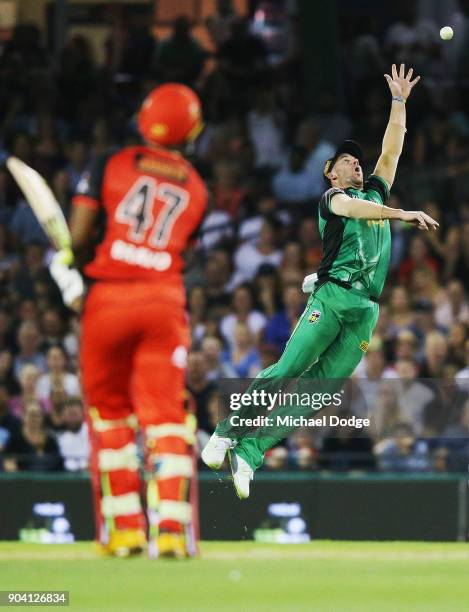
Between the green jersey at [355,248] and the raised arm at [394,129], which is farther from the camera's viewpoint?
the raised arm at [394,129]

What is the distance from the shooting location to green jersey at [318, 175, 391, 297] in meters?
10.9

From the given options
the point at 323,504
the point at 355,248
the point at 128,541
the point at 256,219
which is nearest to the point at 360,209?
the point at 355,248

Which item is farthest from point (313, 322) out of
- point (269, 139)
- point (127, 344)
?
point (269, 139)

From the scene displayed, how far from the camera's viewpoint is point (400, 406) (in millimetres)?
13586

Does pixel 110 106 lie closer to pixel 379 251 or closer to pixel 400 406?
pixel 400 406

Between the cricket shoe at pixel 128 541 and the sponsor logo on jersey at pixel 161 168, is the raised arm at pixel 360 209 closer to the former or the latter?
the sponsor logo on jersey at pixel 161 168

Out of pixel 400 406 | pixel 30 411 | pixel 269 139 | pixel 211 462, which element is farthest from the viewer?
pixel 269 139

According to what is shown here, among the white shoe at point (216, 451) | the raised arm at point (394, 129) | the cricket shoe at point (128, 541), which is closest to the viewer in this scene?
the cricket shoe at point (128, 541)

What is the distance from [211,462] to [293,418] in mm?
623

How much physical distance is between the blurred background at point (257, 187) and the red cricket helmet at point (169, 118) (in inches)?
163

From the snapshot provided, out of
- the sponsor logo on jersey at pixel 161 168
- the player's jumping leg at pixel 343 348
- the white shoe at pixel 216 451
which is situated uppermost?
the sponsor logo on jersey at pixel 161 168

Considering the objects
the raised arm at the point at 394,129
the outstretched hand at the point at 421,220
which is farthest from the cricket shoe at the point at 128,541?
the raised arm at the point at 394,129

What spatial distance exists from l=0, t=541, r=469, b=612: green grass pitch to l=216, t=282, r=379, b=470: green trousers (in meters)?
0.92

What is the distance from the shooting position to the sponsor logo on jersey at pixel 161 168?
30.2 ft
